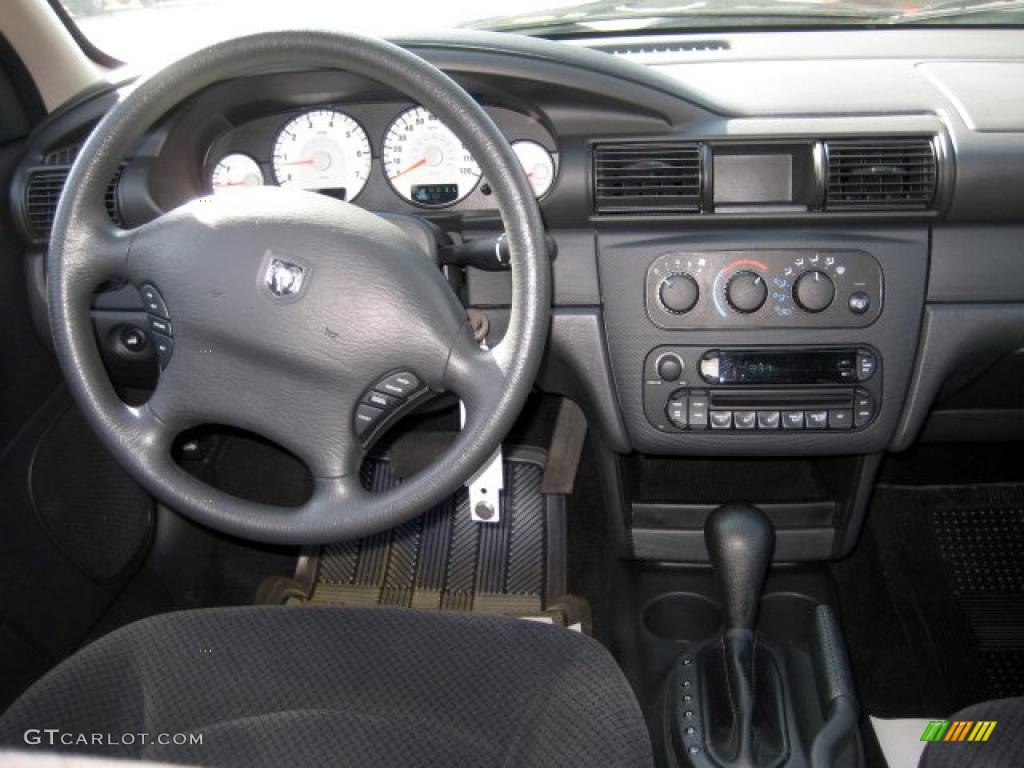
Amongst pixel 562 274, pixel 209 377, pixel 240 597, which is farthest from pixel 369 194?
pixel 240 597

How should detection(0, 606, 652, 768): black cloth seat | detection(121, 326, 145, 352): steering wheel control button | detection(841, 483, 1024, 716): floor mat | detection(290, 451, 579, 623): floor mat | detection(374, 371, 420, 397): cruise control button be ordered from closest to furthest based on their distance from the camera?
1. detection(0, 606, 652, 768): black cloth seat
2. detection(374, 371, 420, 397): cruise control button
3. detection(121, 326, 145, 352): steering wheel control button
4. detection(841, 483, 1024, 716): floor mat
5. detection(290, 451, 579, 623): floor mat

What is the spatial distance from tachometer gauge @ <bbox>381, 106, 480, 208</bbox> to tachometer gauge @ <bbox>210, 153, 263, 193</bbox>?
227 mm

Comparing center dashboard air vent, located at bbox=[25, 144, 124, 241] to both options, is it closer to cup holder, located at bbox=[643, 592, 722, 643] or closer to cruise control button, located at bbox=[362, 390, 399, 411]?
cruise control button, located at bbox=[362, 390, 399, 411]

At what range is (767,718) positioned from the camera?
5.18ft

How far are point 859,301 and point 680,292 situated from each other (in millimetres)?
285

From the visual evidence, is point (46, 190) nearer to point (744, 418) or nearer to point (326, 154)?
point (326, 154)

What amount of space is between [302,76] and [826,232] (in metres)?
0.86

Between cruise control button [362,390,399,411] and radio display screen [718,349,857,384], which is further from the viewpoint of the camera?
radio display screen [718,349,857,384]

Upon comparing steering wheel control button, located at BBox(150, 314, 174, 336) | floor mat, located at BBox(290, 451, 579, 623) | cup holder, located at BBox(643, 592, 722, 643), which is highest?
steering wheel control button, located at BBox(150, 314, 174, 336)

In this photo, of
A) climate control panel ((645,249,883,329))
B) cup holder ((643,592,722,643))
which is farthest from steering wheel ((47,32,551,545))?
cup holder ((643,592,722,643))

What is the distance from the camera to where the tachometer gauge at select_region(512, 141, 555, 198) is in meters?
1.58

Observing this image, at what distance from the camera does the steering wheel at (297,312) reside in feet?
3.91

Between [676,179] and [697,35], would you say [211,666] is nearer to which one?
[676,179]

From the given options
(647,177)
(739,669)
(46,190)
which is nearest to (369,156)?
(647,177)
